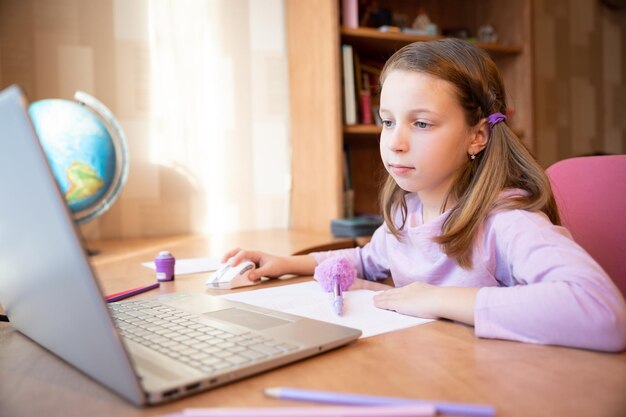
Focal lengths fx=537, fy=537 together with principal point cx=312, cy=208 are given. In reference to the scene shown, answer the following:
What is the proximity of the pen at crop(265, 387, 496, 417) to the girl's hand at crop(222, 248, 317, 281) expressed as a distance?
0.56 meters

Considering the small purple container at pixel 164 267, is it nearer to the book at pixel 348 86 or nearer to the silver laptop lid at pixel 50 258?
the silver laptop lid at pixel 50 258

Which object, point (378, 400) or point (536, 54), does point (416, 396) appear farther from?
point (536, 54)

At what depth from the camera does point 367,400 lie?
1.43 feet

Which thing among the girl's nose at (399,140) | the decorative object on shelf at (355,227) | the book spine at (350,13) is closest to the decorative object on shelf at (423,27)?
the book spine at (350,13)

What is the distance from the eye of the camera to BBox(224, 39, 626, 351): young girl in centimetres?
69

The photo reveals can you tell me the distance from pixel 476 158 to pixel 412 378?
555mm

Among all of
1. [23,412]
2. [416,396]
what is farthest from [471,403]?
[23,412]

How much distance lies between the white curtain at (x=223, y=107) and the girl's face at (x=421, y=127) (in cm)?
116

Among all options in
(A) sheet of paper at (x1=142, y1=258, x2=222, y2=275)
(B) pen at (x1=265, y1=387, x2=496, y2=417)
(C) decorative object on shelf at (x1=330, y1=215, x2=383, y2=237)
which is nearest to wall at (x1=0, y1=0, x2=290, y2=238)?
(C) decorative object on shelf at (x1=330, y1=215, x2=383, y2=237)

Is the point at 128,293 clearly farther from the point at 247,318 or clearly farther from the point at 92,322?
the point at 92,322

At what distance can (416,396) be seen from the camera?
461 millimetres

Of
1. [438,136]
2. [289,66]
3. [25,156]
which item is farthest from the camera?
[289,66]

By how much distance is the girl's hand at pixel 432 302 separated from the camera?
68 centimetres

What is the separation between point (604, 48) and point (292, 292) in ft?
9.15
